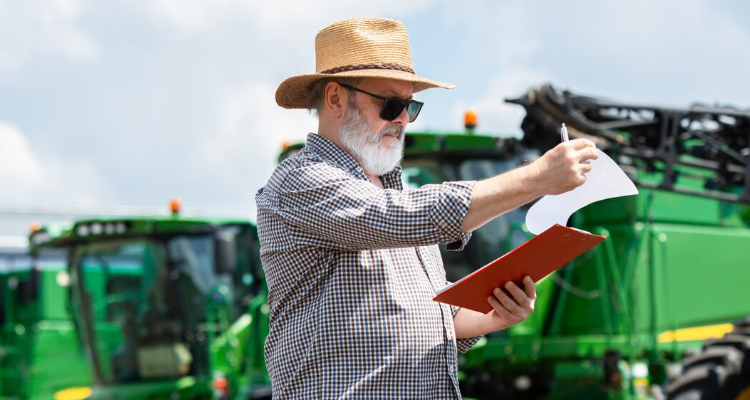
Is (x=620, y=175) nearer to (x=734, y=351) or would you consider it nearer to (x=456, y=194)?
(x=456, y=194)

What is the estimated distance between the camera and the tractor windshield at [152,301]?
10.1 m

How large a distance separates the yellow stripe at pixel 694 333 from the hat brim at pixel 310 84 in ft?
18.7

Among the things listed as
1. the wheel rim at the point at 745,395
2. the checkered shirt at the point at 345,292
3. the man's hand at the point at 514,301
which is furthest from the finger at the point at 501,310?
the wheel rim at the point at 745,395

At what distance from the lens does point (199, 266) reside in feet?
33.2

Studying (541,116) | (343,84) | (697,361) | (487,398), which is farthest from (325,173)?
(487,398)

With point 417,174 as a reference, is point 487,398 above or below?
below

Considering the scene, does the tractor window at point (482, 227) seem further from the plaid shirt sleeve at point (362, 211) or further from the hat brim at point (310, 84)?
the plaid shirt sleeve at point (362, 211)

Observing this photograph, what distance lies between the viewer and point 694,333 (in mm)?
8289

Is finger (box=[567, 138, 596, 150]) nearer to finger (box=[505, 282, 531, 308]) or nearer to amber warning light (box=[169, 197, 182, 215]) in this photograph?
finger (box=[505, 282, 531, 308])

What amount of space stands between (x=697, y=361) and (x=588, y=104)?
6.77ft

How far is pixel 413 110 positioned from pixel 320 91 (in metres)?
0.28

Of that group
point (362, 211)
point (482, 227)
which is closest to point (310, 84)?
point (362, 211)

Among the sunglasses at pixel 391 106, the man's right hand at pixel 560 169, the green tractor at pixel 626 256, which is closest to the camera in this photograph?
the man's right hand at pixel 560 169

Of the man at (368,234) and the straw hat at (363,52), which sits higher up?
the straw hat at (363,52)
